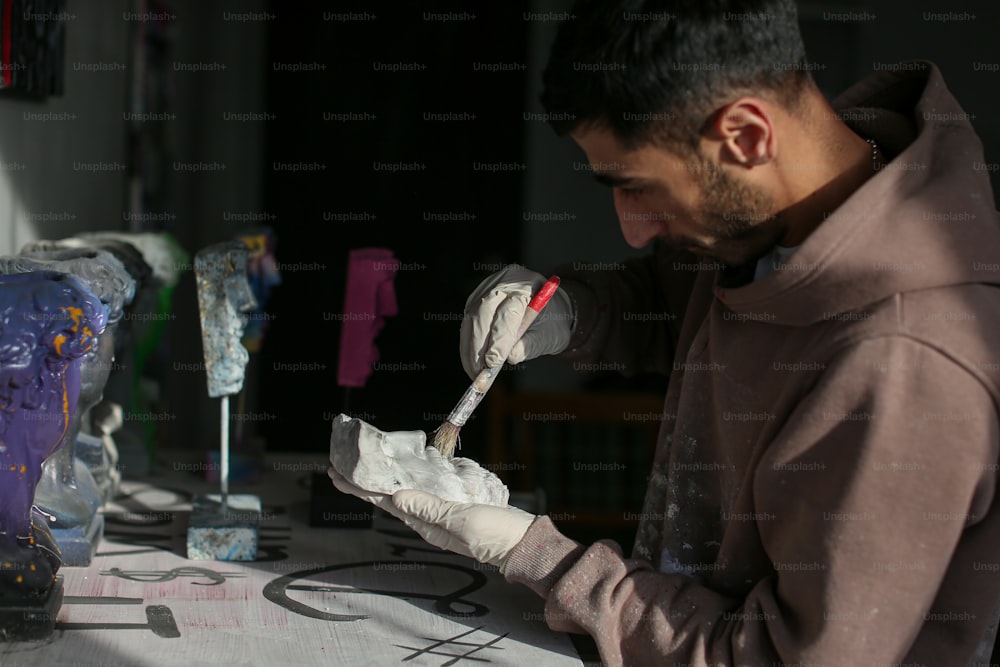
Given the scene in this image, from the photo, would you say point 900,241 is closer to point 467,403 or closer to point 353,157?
point 467,403

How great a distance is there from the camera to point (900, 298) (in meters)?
1.28

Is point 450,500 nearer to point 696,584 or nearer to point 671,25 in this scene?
point 696,584

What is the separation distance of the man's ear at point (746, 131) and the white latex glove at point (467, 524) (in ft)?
1.93

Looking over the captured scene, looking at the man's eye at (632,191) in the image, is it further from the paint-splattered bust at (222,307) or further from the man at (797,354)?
the paint-splattered bust at (222,307)

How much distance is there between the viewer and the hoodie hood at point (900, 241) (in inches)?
50.7

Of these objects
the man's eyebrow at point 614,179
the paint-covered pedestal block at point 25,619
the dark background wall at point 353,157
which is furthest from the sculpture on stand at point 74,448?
the dark background wall at point 353,157

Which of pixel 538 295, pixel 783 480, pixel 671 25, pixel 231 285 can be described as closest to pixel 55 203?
pixel 231 285

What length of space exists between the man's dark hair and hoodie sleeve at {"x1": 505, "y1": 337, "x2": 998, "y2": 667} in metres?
0.36

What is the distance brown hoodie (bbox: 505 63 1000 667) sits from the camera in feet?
4.03

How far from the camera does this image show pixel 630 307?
1.92 m

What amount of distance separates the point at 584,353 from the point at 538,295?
0.76ft

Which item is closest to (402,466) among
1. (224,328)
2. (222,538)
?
(222,538)

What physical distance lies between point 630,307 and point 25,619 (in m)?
1.11

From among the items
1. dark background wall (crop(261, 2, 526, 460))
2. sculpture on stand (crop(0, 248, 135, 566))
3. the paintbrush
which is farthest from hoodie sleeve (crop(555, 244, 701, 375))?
dark background wall (crop(261, 2, 526, 460))
